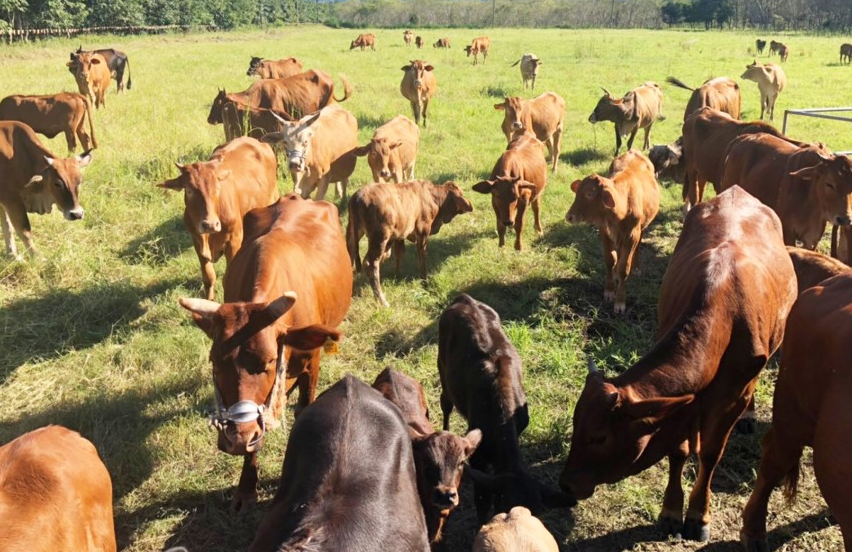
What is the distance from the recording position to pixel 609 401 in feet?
12.1

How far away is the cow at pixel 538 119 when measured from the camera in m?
12.7

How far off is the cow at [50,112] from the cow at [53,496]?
11.2 meters

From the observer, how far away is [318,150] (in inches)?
403

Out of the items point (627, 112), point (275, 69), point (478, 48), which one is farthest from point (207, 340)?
point (478, 48)

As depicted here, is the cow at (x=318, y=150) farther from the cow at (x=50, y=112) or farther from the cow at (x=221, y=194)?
the cow at (x=50, y=112)

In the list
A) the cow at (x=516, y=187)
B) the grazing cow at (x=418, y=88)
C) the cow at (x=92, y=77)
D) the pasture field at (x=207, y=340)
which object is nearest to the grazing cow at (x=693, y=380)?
the pasture field at (x=207, y=340)

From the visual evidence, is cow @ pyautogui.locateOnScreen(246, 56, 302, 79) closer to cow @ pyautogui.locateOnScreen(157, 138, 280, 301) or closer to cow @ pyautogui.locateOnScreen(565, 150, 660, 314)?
cow @ pyautogui.locateOnScreen(157, 138, 280, 301)

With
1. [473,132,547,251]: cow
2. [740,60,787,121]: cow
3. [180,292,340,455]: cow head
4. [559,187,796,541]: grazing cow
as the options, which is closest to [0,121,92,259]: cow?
[473,132,547,251]: cow

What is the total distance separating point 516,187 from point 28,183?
6.12 metres

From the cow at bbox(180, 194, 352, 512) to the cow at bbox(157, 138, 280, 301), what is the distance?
0.88 m

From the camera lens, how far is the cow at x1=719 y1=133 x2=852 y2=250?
7.15 m

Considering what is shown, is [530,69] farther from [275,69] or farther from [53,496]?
[53,496]

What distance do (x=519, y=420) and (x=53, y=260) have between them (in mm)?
6216

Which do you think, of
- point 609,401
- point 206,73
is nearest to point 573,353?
point 609,401
